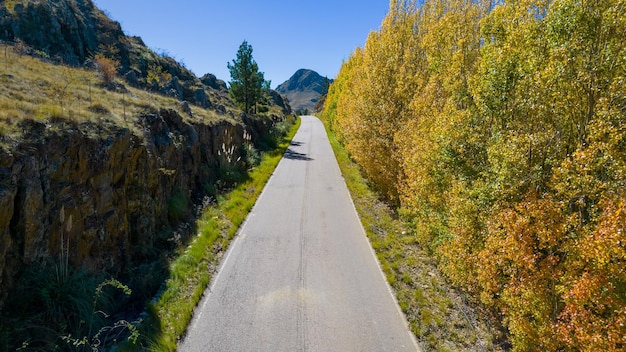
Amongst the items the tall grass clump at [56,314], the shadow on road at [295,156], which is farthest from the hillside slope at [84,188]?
the shadow on road at [295,156]

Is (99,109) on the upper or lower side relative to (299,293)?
upper

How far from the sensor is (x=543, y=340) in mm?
5031

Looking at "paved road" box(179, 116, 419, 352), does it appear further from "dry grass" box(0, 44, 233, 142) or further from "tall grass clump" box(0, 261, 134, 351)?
"dry grass" box(0, 44, 233, 142)

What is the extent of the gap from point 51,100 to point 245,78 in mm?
25217

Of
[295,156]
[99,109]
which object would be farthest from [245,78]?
[99,109]

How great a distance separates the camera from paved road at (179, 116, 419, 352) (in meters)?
6.97

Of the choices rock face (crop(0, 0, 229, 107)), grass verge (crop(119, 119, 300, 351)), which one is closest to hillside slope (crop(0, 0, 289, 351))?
grass verge (crop(119, 119, 300, 351))

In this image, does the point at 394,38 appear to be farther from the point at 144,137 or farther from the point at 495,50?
the point at 144,137

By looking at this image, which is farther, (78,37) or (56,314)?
(78,37)

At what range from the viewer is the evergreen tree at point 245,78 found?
3192 centimetres

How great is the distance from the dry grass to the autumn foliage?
9.57 meters

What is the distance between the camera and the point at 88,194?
7648 mm

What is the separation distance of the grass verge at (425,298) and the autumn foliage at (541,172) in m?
0.97

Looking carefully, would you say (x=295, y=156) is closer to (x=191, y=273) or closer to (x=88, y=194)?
(x=191, y=273)
